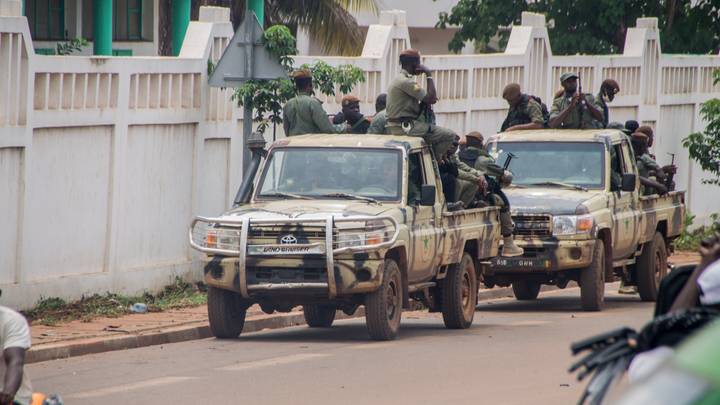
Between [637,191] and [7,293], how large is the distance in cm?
747

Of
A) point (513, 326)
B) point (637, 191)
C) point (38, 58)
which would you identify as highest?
point (38, 58)

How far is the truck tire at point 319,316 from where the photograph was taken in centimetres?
1532

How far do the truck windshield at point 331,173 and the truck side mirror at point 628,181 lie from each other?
12.2ft

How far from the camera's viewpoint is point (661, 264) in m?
19.0

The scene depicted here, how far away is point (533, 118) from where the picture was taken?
725 inches

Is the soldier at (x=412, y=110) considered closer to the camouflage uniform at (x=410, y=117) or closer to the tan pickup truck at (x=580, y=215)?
the camouflage uniform at (x=410, y=117)

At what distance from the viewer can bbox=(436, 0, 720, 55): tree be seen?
30953 millimetres

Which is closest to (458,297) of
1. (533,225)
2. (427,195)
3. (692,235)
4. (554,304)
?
(427,195)

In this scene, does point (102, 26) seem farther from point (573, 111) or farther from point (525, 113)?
point (573, 111)

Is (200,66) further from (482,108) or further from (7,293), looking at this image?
(482,108)

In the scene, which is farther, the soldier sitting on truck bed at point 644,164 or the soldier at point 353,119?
the soldier sitting on truck bed at point 644,164

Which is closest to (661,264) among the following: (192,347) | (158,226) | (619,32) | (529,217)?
(529,217)

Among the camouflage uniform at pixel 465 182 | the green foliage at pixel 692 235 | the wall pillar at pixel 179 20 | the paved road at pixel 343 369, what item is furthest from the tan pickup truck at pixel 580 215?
the wall pillar at pixel 179 20

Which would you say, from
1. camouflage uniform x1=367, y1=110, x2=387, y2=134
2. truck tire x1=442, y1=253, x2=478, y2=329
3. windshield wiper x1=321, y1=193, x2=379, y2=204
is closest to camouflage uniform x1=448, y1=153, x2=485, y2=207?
truck tire x1=442, y1=253, x2=478, y2=329
